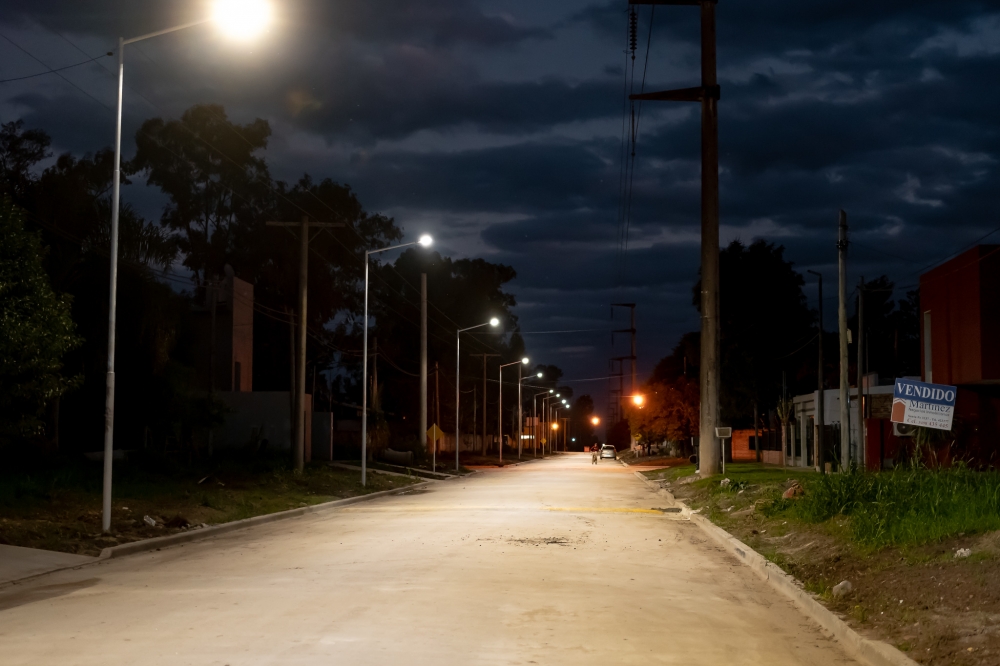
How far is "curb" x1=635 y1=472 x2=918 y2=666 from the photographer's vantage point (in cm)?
864

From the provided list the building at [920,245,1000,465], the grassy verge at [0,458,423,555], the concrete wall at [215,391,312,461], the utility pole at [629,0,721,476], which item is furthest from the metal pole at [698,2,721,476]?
the concrete wall at [215,391,312,461]

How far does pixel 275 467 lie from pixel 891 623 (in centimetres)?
2917

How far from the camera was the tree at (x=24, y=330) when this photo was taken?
63.5ft

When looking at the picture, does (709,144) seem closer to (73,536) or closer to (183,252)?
(73,536)

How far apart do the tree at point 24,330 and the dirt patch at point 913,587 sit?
13531 millimetres

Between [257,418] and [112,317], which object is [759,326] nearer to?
[257,418]

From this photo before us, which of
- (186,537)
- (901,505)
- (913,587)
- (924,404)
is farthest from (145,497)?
(913,587)

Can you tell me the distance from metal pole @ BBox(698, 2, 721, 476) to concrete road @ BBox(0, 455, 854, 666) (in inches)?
565

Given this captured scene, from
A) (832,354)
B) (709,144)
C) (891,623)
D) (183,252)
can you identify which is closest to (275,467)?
(709,144)

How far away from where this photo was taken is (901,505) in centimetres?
1476

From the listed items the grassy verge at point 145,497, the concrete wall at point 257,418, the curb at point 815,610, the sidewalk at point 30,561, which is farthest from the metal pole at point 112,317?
the concrete wall at point 257,418

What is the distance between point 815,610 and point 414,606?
4177 millimetres

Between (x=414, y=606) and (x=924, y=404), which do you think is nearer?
(x=414, y=606)

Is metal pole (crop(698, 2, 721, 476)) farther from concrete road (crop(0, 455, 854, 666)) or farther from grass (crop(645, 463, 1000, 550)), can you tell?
concrete road (crop(0, 455, 854, 666))
